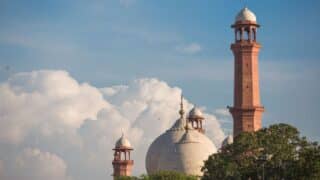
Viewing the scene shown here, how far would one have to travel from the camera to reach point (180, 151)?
314ft

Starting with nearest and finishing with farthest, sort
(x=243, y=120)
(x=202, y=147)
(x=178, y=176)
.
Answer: (x=178, y=176)
(x=243, y=120)
(x=202, y=147)

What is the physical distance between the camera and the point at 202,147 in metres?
96.2

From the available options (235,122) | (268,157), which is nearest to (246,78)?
(235,122)

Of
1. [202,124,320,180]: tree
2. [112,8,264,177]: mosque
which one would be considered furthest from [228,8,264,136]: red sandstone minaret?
[202,124,320,180]: tree

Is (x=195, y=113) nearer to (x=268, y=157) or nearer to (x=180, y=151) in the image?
(x=180, y=151)

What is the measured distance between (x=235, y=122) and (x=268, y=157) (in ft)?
78.3

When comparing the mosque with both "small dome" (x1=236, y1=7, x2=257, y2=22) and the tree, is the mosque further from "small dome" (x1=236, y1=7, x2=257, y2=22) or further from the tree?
the tree

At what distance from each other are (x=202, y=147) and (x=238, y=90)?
29.0 feet

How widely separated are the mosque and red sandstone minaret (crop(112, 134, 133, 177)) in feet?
37.4

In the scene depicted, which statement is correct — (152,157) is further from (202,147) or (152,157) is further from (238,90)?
(238,90)

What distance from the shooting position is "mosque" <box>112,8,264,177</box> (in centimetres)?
8956

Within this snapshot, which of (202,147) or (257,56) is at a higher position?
(257,56)

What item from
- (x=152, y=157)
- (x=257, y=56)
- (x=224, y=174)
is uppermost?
(x=257, y=56)

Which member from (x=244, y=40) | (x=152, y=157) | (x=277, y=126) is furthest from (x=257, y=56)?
(x=277, y=126)
